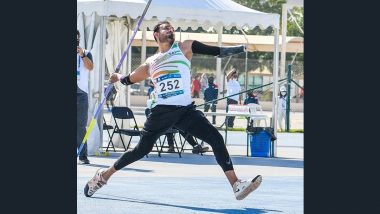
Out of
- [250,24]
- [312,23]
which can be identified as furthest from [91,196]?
[250,24]

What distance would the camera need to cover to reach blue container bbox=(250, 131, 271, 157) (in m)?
20.4

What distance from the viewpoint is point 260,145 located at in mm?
20516

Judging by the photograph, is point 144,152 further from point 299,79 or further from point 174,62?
point 299,79

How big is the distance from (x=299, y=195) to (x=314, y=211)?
6067 mm

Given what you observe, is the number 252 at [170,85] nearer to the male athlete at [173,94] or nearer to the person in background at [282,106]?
the male athlete at [173,94]

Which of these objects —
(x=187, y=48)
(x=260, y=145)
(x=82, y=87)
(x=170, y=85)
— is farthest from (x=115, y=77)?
(x=260, y=145)

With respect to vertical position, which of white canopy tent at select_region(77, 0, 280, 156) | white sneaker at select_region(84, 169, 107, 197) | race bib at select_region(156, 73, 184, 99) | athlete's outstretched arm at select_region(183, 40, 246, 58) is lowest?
white sneaker at select_region(84, 169, 107, 197)

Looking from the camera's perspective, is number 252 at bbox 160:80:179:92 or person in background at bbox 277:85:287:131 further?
person in background at bbox 277:85:287:131

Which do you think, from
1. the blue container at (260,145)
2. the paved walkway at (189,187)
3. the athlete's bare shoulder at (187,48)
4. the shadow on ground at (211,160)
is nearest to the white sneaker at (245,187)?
the paved walkway at (189,187)

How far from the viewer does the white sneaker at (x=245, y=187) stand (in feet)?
35.7

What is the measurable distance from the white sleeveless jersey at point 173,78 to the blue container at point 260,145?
9.15 metres

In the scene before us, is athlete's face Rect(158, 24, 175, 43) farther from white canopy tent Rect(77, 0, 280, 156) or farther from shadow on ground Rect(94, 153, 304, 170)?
white canopy tent Rect(77, 0, 280, 156)

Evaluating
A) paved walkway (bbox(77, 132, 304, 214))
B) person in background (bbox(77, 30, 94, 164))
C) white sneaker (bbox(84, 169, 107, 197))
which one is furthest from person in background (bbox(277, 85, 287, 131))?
white sneaker (bbox(84, 169, 107, 197))

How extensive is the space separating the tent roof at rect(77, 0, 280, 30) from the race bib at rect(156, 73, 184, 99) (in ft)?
25.1
